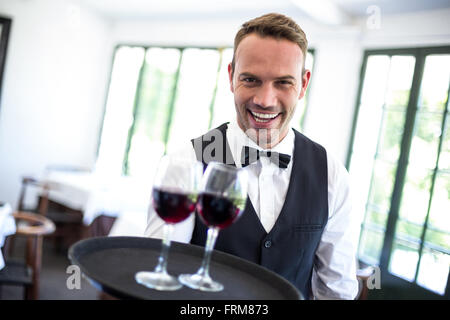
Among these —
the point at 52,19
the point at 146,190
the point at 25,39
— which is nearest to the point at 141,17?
the point at 52,19

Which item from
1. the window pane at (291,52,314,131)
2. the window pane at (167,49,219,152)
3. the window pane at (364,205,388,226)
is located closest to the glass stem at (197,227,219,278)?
the window pane at (364,205,388,226)

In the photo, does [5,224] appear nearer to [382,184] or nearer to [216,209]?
[216,209]

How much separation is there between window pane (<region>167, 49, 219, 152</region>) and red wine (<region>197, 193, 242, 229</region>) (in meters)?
5.29

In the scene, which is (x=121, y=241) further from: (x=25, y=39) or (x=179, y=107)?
(x=25, y=39)

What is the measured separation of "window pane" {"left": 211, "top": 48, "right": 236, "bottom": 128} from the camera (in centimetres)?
575

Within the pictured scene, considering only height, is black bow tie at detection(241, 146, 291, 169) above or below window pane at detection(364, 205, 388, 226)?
above

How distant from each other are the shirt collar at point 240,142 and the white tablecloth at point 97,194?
2.98m

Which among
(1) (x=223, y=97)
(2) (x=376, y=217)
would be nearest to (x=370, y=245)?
(2) (x=376, y=217)

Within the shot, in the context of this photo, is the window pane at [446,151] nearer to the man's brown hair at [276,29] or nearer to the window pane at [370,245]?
the window pane at [370,245]

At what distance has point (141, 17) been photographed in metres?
6.53

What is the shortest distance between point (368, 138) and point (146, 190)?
8.03 ft

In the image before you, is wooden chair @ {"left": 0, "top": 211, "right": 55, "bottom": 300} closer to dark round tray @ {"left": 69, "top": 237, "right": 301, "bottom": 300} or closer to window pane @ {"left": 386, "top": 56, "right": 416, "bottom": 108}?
dark round tray @ {"left": 69, "top": 237, "right": 301, "bottom": 300}

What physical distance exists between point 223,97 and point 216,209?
520 cm

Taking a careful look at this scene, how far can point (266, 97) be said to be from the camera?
3.38 feet
